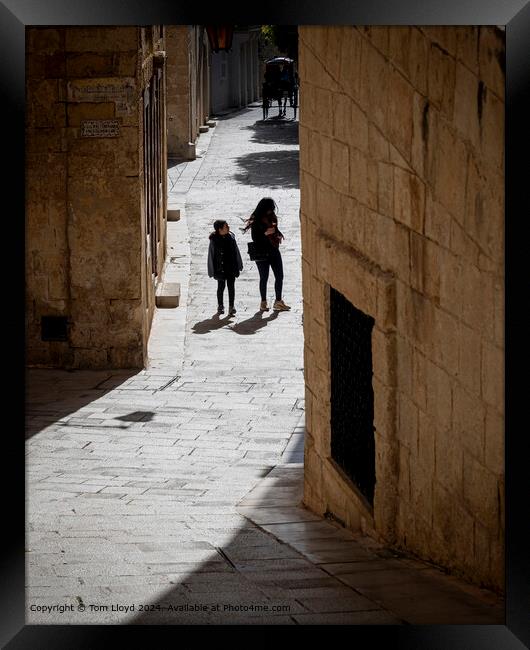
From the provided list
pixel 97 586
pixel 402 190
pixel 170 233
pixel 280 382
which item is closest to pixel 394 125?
pixel 402 190

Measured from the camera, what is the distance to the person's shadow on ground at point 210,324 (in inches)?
589

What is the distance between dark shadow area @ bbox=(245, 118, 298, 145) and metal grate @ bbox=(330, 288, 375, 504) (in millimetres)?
26701

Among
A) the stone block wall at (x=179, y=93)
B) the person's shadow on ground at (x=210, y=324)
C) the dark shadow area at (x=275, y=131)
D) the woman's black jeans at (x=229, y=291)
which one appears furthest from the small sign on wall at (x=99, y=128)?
the dark shadow area at (x=275, y=131)

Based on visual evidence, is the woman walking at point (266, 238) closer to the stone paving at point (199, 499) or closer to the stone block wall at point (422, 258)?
the stone paving at point (199, 499)

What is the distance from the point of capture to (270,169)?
2823cm

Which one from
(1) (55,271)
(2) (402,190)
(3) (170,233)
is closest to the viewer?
(2) (402,190)

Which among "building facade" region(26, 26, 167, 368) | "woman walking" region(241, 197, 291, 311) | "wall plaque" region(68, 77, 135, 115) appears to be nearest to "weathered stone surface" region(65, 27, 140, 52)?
"building facade" region(26, 26, 167, 368)

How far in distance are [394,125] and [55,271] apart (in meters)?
6.96

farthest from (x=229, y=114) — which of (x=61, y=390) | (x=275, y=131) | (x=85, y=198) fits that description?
(x=61, y=390)

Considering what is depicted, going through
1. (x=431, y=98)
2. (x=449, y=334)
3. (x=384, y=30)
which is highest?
(x=384, y=30)

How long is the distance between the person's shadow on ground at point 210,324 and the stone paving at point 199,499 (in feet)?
0.08

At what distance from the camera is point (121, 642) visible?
4.66m

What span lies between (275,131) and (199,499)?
2972 cm
